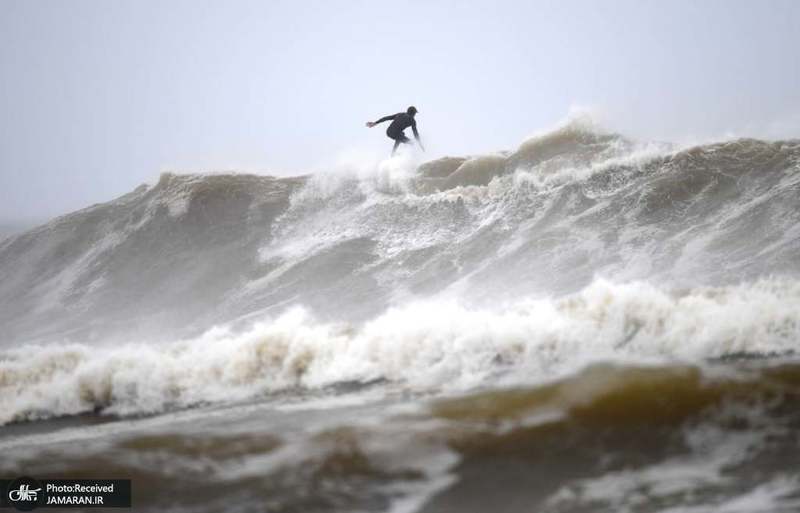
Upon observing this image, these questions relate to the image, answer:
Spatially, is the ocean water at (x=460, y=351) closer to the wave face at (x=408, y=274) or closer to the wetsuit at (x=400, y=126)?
the wave face at (x=408, y=274)

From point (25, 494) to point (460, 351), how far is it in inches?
133

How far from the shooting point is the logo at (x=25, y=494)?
13.4ft

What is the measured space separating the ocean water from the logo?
197 mm

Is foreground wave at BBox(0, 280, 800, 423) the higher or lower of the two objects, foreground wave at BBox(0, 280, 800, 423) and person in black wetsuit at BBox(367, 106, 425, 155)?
the lower

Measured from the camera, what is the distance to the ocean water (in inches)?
152

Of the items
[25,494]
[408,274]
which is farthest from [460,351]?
[408,274]

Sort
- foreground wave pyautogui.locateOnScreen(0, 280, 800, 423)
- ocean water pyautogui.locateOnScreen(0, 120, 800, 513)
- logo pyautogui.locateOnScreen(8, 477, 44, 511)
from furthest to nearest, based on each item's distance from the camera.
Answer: foreground wave pyautogui.locateOnScreen(0, 280, 800, 423) → logo pyautogui.locateOnScreen(8, 477, 44, 511) → ocean water pyautogui.locateOnScreen(0, 120, 800, 513)

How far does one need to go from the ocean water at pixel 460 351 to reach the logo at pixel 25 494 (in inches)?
7.7

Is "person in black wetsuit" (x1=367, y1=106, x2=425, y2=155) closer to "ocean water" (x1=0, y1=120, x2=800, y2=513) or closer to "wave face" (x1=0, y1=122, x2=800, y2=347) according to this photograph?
"wave face" (x1=0, y1=122, x2=800, y2=347)

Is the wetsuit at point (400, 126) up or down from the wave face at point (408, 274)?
up

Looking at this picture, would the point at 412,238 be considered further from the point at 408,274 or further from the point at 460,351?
the point at 460,351

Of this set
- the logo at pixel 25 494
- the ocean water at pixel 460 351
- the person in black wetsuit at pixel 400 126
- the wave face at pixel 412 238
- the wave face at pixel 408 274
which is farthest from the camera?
the person in black wetsuit at pixel 400 126

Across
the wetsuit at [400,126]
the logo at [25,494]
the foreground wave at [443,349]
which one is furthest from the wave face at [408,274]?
the logo at [25,494]

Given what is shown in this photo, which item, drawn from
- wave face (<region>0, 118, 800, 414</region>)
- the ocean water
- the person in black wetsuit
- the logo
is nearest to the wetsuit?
the person in black wetsuit
